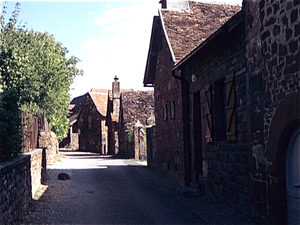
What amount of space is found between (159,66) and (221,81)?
8138mm

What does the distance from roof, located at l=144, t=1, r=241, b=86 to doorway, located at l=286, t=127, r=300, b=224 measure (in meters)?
8.48

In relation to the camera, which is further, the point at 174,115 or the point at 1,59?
the point at 174,115

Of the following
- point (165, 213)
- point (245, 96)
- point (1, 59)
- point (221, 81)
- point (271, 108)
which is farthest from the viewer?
point (1, 59)

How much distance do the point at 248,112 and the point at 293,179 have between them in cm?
185

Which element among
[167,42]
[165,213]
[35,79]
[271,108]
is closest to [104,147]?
[35,79]

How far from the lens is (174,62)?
14164mm

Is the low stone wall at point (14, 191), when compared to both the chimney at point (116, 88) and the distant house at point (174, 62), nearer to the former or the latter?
the distant house at point (174, 62)

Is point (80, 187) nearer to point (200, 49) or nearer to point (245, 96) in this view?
point (200, 49)

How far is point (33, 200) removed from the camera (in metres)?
10.2

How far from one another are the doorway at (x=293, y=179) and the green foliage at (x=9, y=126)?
193 inches

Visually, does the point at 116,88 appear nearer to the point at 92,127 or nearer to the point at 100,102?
the point at 100,102

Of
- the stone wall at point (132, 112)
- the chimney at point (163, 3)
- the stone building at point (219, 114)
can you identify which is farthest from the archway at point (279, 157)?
the stone wall at point (132, 112)

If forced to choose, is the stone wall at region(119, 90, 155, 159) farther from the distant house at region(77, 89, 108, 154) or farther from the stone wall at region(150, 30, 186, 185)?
the stone wall at region(150, 30, 186, 185)

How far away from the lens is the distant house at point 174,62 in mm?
13266
